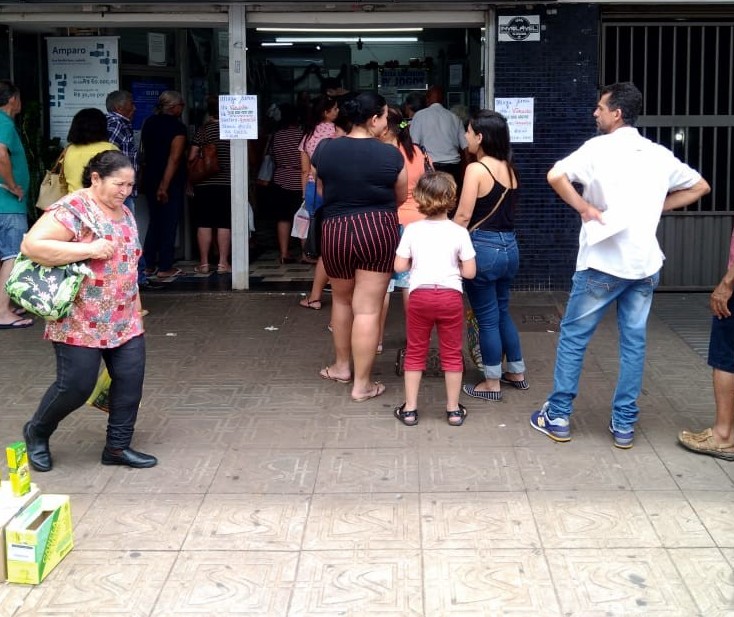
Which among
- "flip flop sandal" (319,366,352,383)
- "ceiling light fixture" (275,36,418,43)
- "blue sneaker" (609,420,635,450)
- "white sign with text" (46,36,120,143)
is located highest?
"ceiling light fixture" (275,36,418,43)

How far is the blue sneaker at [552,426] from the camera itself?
18.7ft

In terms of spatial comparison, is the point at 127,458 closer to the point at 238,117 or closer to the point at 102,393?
the point at 102,393

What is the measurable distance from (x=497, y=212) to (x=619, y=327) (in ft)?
3.40

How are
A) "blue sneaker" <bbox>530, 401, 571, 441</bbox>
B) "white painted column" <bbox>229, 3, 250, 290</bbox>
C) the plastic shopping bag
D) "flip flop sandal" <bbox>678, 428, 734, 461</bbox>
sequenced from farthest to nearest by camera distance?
the plastic shopping bag
"white painted column" <bbox>229, 3, 250, 290</bbox>
"blue sneaker" <bbox>530, 401, 571, 441</bbox>
"flip flop sandal" <bbox>678, 428, 734, 461</bbox>

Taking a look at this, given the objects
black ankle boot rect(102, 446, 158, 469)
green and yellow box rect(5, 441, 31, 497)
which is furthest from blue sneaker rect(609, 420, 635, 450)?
green and yellow box rect(5, 441, 31, 497)

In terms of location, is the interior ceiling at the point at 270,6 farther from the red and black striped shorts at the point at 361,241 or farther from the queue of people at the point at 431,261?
the red and black striped shorts at the point at 361,241

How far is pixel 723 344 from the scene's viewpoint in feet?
17.5

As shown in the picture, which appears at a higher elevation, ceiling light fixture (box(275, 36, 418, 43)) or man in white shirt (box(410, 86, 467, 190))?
ceiling light fixture (box(275, 36, 418, 43))

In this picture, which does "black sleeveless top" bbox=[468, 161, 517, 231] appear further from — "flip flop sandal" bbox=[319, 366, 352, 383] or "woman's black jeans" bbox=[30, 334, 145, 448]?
"woman's black jeans" bbox=[30, 334, 145, 448]

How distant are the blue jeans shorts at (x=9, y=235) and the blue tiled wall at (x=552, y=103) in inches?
159

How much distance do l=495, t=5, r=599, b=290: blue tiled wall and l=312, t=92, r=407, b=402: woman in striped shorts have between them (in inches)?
126

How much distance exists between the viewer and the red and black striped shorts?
242 inches

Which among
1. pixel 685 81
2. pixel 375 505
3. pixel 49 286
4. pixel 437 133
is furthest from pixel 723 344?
pixel 685 81

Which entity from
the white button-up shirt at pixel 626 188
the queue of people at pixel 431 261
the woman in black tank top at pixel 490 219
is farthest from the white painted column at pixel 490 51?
the white button-up shirt at pixel 626 188
